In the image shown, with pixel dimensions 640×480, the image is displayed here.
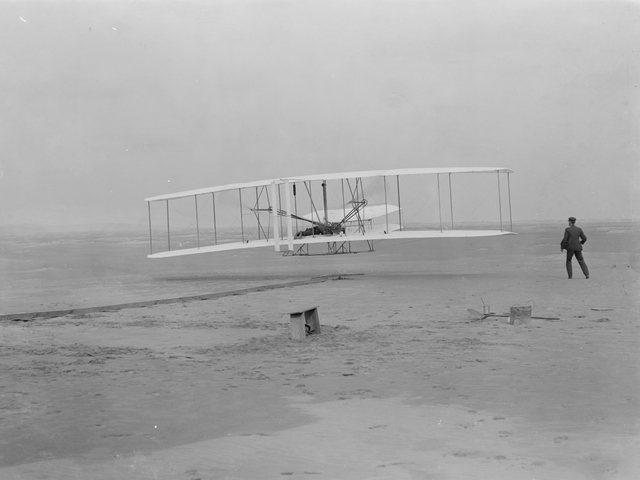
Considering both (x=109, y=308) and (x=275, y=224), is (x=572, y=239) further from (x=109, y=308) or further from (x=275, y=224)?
(x=109, y=308)

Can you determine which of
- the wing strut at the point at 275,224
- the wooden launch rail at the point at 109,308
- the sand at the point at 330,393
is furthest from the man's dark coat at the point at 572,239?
the wing strut at the point at 275,224

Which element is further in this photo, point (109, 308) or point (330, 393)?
point (109, 308)

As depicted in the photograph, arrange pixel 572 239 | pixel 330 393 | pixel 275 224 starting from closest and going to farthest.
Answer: pixel 330 393 → pixel 572 239 → pixel 275 224

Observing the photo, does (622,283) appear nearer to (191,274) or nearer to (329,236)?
(329,236)

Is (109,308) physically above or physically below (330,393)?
above

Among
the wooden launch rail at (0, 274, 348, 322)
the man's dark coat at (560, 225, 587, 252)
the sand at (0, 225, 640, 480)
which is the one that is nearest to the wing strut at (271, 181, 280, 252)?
the wooden launch rail at (0, 274, 348, 322)

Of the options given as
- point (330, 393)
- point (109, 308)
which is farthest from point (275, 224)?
point (330, 393)

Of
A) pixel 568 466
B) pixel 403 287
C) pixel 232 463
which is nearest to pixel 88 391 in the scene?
pixel 232 463

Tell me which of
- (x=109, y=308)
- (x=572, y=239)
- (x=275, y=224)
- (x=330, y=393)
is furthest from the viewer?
(x=275, y=224)
